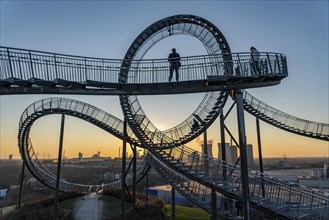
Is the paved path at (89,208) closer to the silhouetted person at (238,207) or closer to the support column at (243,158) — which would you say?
the silhouetted person at (238,207)

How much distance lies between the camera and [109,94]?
1073cm

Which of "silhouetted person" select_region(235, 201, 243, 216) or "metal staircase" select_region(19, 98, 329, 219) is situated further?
"silhouetted person" select_region(235, 201, 243, 216)

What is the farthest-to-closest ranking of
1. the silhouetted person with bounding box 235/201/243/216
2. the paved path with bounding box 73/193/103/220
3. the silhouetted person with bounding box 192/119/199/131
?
the paved path with bounding box 73/193/103/220, the silhouetted person with bounding box 192/119/199/131, the silhouetted person with bounding box 235/201/243/216

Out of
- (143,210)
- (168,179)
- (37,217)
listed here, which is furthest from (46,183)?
(168,179)

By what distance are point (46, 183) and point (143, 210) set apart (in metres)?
9.01

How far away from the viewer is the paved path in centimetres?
1842

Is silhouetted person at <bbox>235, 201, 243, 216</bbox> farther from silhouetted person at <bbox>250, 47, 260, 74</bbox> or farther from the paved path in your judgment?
the paved path

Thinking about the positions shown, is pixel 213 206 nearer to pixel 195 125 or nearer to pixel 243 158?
pixel 243 158

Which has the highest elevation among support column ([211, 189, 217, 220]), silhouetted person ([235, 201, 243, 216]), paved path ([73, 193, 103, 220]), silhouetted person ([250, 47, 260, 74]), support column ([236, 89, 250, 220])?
silhouetted person ([250, 47, 260, 74])

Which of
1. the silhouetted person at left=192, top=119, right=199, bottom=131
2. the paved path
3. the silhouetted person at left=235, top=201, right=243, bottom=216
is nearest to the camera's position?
the silhouetted person at left=235, top=201, right=243, bottom=216

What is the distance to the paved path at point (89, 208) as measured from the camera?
1842 centimetres

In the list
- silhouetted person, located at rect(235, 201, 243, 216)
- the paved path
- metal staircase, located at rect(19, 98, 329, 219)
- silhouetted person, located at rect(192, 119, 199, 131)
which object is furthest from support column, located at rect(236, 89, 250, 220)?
the paved path

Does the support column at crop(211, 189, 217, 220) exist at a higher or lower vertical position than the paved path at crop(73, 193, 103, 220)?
higher

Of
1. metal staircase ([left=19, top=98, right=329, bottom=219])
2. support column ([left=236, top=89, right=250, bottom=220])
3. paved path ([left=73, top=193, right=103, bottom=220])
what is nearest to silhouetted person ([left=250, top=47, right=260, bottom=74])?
support column ([left=236, top=89, right=250, bottom=220])
